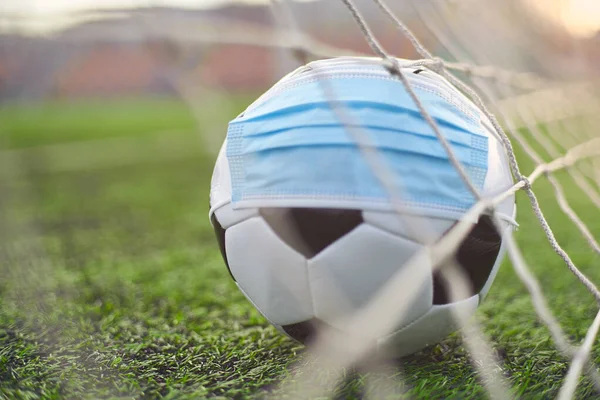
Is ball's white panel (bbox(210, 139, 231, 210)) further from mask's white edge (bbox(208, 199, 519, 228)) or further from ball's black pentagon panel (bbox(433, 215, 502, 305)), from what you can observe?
ball's black pentagon panel (bbox(433, 215, 502, 305))

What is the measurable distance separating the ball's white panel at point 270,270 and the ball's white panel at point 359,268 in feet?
0.13

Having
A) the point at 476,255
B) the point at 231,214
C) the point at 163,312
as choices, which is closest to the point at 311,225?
the point at 231,214

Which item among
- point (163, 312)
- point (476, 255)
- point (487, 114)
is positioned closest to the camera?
point (476, 255)

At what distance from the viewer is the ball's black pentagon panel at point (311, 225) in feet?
4.36

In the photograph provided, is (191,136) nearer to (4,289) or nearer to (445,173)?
(4,289)

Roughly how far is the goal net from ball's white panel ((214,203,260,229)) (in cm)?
27

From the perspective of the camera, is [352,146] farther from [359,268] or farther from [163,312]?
[163,312]

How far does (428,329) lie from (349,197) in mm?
373

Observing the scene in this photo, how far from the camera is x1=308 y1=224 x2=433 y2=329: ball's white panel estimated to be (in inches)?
52.4

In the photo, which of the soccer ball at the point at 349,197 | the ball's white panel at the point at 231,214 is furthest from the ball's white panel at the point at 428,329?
the ball's white panel at the point at 231,214

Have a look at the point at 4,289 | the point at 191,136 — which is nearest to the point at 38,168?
the point at 191,136

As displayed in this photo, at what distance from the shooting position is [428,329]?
1.48 metres

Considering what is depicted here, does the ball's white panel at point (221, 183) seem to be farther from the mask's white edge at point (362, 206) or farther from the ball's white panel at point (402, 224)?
the ball's white panel at point (402, 224)

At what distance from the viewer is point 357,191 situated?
4.34 ft
